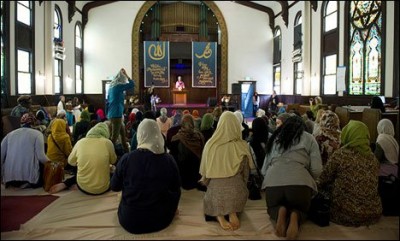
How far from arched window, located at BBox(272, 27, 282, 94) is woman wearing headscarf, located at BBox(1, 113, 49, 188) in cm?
1306

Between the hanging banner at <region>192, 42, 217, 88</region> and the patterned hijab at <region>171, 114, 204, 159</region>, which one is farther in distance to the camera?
the hanging banner at <region>192, 42, 217, 88</region>

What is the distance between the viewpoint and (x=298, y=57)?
13.1 meters

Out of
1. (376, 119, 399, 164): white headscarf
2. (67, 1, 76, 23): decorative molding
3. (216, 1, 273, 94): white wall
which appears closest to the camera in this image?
(376, 119, 399, 164): white headscarf

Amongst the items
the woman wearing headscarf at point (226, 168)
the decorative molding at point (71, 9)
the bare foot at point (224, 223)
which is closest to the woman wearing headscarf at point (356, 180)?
the woman wearing headscarf at point (226, 168)

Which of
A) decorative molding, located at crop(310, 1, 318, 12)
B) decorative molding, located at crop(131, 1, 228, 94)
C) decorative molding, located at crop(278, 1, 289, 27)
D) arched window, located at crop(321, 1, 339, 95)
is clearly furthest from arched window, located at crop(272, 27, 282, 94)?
arched window, located at crop(321, 1, 339, 95)

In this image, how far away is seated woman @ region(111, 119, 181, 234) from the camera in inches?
106

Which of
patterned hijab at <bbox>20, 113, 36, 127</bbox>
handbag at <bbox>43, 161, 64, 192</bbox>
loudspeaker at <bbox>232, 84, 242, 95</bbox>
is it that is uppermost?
loudspeaker at <bbox>232, 84, 242, 95</bbox>

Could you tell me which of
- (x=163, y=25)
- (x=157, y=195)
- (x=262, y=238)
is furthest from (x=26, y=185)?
(x=163, y=25)

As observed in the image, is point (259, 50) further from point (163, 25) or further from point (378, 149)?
point (378, 149)

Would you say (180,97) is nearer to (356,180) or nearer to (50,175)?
(50,175)

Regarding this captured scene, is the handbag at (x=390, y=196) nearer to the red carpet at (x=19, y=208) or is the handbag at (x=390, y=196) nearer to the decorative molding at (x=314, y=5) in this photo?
the red carpet at (x=19, y=208)

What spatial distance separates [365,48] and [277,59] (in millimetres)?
7379

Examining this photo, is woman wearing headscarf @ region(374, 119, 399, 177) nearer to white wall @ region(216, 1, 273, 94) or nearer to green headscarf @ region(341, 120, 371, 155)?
green headscarf @ region(341, 120, 371, 155)

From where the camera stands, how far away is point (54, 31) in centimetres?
1196
